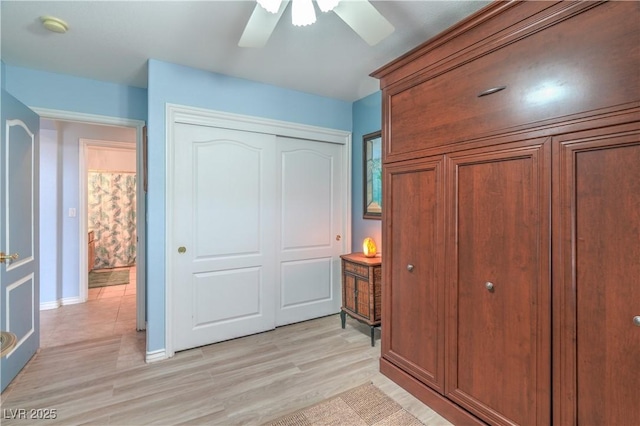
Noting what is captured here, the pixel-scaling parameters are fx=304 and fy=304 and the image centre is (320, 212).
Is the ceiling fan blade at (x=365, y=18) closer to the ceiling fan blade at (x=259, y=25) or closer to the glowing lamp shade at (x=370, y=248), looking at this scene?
the ceiling fan blade at (x=259, y=25)

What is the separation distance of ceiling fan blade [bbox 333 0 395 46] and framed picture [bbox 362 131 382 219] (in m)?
1.57

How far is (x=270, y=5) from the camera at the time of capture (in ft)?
4.52

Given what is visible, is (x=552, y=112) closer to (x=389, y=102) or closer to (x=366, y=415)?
(x=389, y=102)

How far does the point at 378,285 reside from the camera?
278 centimetres

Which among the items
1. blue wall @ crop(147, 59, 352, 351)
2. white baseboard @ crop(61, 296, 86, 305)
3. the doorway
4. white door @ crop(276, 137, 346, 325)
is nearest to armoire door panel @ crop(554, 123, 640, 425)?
white door @ crop(276, 137, 346, 325)

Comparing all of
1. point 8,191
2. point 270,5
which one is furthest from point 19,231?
point 270,5

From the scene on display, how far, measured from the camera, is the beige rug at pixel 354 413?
69.9 inches

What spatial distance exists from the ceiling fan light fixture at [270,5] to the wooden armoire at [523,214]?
37.3 inches

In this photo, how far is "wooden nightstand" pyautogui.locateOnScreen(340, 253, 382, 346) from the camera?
9.02 feet

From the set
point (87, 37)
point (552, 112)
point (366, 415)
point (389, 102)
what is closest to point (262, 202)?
point (389, 102)

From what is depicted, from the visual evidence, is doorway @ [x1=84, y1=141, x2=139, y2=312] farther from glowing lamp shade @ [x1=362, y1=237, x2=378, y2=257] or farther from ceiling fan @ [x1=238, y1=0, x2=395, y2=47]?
ceiling fan @ [x1=238, y1=0, x2=395, y2=47]

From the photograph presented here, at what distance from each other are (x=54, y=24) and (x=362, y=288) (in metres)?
2.97

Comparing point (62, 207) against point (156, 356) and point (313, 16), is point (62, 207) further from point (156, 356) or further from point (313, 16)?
point (313, 16)

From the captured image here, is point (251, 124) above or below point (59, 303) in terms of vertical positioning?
above
